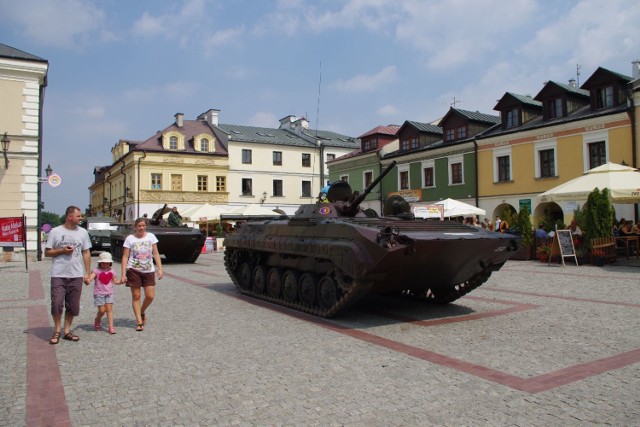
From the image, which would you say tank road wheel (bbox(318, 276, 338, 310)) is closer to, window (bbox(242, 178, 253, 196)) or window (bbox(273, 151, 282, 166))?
window (bbox(242, 178, 253, 196))

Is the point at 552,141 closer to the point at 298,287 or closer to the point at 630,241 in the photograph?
the point at 630,241

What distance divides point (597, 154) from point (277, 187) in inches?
1106

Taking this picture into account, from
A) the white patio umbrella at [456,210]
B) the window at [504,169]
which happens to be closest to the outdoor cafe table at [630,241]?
the white patio umbrella at [456,210]

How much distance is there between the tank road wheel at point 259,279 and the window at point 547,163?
62.5ft

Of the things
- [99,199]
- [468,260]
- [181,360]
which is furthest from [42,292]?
[99,199]

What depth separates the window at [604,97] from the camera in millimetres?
23625

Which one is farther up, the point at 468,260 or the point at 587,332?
the point at 468,260

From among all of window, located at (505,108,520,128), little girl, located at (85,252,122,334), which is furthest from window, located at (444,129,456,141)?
little girl, located at (85,252,122,334)

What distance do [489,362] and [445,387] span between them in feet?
3.23

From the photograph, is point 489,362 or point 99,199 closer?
point 489,362

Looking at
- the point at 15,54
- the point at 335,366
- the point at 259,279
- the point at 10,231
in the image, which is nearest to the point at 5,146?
the point at 15,54

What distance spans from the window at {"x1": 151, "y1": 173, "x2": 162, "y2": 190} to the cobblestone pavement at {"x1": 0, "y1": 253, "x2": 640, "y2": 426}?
3439 centimetres

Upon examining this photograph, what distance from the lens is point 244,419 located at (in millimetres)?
4008

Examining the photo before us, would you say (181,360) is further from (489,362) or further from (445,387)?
(489,362)
